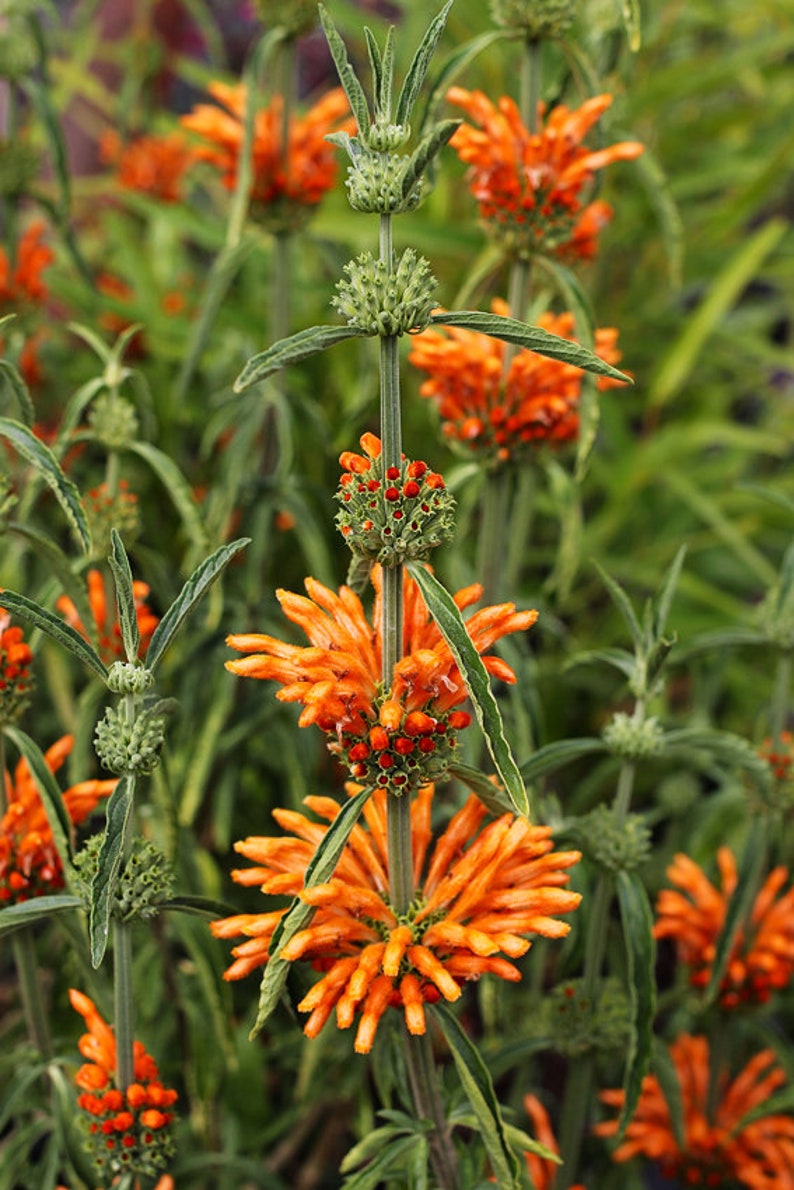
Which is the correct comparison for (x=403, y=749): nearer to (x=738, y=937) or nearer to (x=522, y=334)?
(x=522, y=334)

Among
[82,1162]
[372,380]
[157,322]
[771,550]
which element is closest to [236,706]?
[372,380]

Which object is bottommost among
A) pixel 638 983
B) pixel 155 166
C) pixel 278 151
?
pixel 638 983

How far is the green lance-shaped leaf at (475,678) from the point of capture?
57cm

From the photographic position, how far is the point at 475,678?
0.57 metres

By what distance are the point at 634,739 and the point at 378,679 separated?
0.24 m

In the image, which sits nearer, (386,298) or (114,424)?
(386,298)

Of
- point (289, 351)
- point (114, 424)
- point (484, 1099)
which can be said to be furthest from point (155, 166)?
point (484, 1099)

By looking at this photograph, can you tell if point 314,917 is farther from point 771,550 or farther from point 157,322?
point 771,550

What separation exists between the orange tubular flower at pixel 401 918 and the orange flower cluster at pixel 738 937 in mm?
365

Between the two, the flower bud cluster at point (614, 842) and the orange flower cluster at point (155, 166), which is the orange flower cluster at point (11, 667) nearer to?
the flower bud cluster at point (614, 842)

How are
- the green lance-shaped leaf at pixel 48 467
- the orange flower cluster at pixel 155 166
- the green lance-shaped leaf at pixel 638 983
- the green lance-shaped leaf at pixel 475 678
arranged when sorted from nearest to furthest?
the green lance-shaped leaf at pixel 475 678, the green lance-shaped leaf at pixel 48 467, the green lance-shaped leaf at pixel 638 983, the orange flower cluster at pixel 155 166

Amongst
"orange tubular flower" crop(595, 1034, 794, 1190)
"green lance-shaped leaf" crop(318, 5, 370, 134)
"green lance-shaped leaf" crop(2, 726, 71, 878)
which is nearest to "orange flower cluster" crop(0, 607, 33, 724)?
"green lance-shaped leaf" crop(2, 726, 71, 878)

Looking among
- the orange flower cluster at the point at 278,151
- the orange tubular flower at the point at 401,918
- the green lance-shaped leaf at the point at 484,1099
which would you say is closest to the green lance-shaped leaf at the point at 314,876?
the orange tubular flower at the point at 401,918

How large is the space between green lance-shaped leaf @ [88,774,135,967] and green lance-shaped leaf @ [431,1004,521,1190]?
0.20 m
